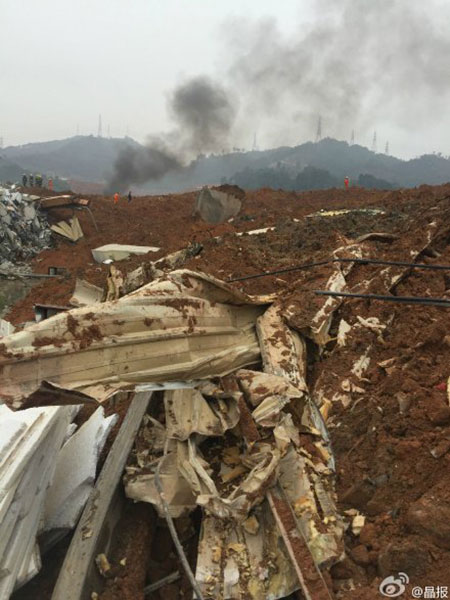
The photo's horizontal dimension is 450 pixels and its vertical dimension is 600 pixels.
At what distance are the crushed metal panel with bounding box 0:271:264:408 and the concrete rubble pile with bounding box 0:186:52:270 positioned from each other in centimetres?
1024

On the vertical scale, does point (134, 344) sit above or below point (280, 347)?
above

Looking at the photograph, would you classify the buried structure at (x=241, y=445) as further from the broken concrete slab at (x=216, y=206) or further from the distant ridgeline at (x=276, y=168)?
the distant ridgeline at (x=276, y=168)

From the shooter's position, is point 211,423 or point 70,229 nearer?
point 211,423

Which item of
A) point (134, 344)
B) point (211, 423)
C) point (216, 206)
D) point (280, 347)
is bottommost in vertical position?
point (211, 423)

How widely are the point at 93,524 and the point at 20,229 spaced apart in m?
12.5

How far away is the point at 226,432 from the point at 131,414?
3.74 feet

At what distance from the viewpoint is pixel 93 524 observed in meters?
2.74

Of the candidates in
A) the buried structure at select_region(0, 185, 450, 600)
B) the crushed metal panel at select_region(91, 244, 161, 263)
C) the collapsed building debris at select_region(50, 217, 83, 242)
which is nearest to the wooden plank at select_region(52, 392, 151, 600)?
the buried structure at select_region(0, 185, 450, 600)

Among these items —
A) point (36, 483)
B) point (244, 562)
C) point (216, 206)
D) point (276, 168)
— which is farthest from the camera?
point (276, 168)

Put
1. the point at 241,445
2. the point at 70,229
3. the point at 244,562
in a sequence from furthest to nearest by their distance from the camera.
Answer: the point at 70,229 → the point at 241,445 → the point at 244,562

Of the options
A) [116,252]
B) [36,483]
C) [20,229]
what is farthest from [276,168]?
[36,483]

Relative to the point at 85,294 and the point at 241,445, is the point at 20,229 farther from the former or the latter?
the point at 241,445

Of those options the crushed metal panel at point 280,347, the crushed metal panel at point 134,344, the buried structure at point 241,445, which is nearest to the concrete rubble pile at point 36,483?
the buried structure at point 241,445

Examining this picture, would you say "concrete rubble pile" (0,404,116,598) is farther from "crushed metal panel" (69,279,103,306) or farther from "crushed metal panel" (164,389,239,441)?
"crushed metal panel" (69,279,103,306)
